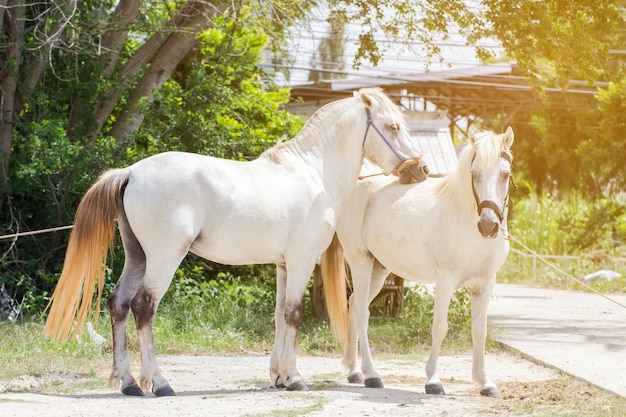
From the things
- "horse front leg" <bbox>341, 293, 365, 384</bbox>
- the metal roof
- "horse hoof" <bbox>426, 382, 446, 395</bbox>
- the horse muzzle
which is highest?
the metal roof

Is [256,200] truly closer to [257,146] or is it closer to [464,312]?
[464,312]

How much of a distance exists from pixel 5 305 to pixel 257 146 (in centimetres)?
403

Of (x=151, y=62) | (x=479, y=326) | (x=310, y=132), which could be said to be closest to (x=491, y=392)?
(x=479, y=326)

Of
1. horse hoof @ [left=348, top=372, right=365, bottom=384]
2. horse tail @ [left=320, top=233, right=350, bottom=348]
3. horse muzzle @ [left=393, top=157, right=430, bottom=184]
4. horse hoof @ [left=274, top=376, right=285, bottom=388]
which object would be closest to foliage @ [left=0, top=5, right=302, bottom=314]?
horse tail @ [left=320, top=233, right=350, bottom=348]

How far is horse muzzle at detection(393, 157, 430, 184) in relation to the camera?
7.68 metres

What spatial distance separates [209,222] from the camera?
23.0ft

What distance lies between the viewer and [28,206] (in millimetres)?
12047

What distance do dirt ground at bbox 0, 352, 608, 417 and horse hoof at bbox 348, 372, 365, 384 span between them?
0.27 ft

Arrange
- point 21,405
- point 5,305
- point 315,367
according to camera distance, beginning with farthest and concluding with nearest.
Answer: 1. point 5,305
2. point 315,367
3. point 21,405

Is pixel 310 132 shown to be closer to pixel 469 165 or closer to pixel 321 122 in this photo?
pixel 321 122

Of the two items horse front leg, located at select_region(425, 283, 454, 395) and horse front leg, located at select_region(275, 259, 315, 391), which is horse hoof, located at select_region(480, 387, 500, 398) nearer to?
horse front leg, located at select_region(425, 283, 454, 395)

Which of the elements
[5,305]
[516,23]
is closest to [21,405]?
[5,305]

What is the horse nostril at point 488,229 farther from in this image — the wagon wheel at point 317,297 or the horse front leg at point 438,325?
the wagon wheel at point 317,297

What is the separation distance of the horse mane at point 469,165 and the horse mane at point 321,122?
1.84 feet
